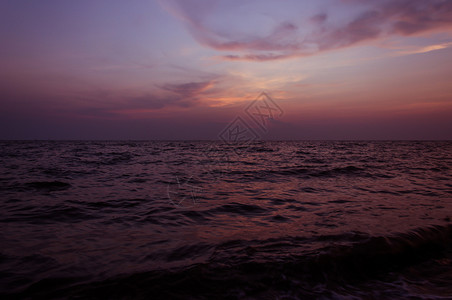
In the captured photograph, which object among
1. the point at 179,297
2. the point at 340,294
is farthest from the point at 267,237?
the point at 179,297

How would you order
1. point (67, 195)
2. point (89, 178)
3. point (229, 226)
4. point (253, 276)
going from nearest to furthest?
1. point (253, 276)
2. point (229, 226)
3. point (67, 195)
4. point (89, 178)

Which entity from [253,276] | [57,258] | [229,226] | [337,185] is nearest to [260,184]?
[337,185]

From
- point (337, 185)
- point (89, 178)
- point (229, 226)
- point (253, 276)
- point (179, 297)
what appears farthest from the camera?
point (89, 178)

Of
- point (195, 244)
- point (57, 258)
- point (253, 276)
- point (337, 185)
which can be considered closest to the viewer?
point (253, 276)

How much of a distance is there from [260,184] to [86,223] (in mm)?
5839

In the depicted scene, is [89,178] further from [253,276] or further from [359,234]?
[359,234]

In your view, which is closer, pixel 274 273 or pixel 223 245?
pixel 274 273

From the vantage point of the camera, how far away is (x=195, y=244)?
3.55 metres

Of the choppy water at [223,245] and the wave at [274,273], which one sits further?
the choppy water at [223,245]

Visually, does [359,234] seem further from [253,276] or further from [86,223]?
[86,223]

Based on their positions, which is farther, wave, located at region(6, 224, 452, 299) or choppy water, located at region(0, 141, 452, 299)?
choppy water, located at region(0, 141, 452, 299)

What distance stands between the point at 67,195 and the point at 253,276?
5.99m

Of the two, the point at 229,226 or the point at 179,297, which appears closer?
the point at 179,297

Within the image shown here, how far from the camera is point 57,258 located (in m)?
3.03
